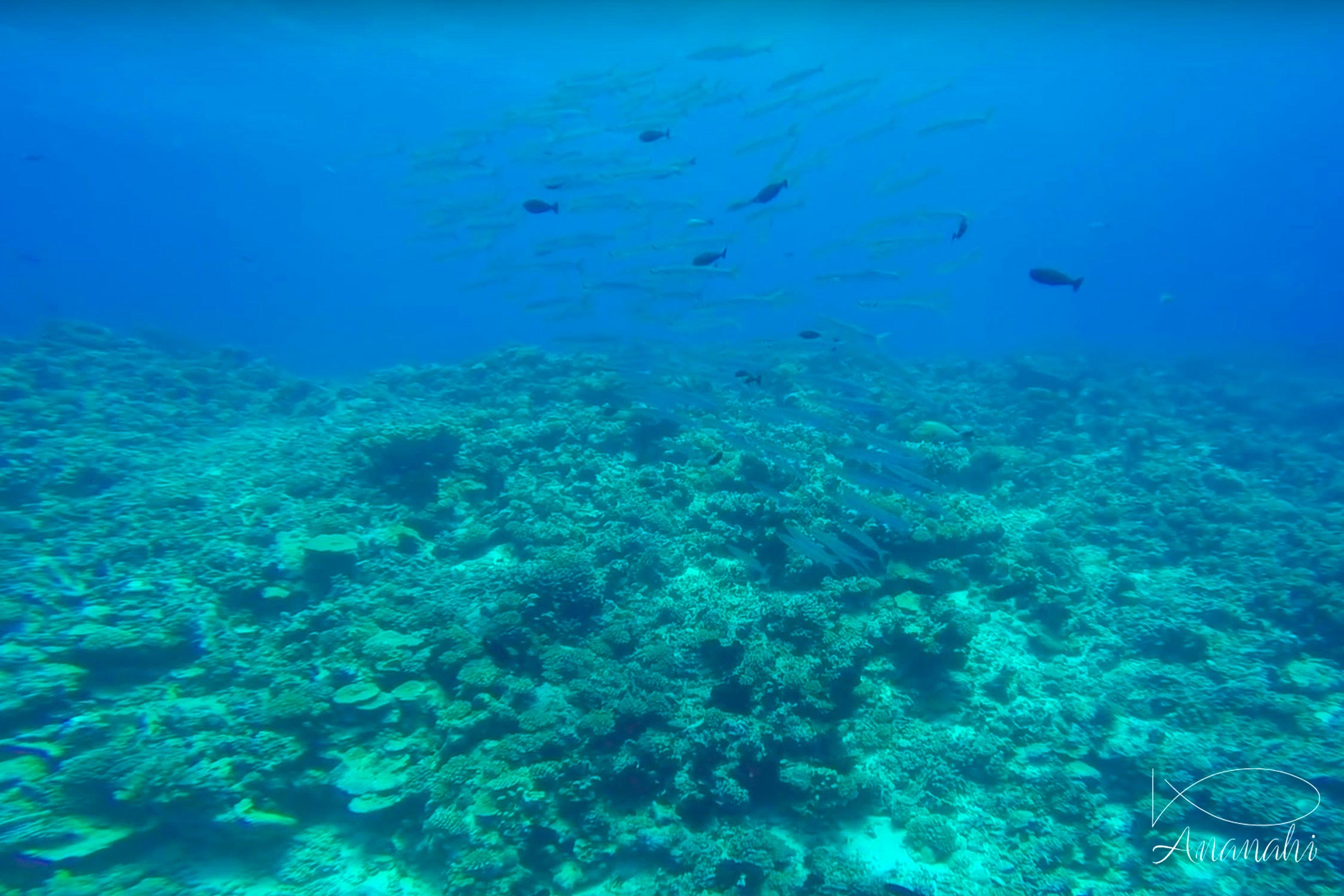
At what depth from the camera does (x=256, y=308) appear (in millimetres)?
62188

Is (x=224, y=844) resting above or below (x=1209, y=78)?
below

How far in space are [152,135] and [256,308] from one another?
89.7 ft

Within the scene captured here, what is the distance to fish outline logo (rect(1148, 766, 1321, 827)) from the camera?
570cm

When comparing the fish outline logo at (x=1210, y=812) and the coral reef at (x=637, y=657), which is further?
the fish outline logo at (x=1210, y=812)

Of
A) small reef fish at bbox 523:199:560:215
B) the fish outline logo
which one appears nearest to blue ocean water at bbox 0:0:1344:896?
the fish outline logo

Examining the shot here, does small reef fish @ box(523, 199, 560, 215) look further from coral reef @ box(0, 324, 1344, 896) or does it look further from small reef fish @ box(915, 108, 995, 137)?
small reef fish @ box(915, 108, 995, 137)

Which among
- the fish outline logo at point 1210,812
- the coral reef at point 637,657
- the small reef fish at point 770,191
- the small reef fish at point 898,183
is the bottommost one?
the fish outline logo at point 1210,812

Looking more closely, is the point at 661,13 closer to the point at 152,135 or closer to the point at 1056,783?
the point at 1056,783

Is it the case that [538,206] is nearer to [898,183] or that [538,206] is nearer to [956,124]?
[898,183]

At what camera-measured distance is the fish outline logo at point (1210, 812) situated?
570 cm

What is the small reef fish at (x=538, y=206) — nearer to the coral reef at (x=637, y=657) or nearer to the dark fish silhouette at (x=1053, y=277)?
the coral reef at (x=637, y=657)

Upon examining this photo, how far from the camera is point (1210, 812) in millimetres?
5906

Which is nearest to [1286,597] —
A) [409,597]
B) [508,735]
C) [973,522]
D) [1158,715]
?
[1158,715]

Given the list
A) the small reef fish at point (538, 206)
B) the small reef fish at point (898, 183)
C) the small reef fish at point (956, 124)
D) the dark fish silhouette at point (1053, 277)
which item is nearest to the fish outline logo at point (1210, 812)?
the dark fish silhouette at point (1053, 277)
